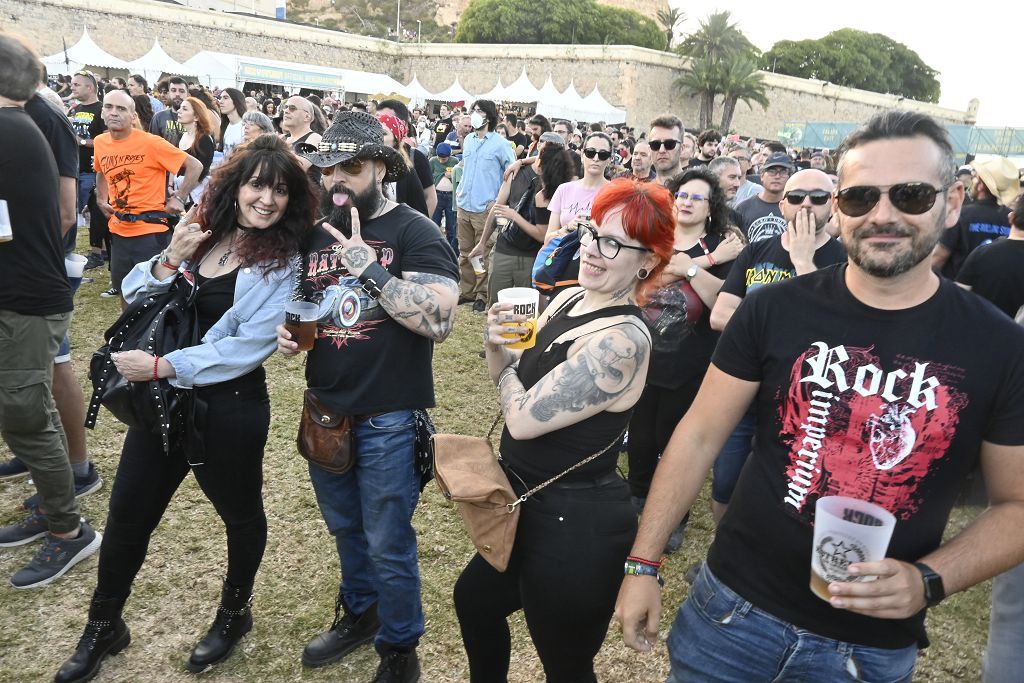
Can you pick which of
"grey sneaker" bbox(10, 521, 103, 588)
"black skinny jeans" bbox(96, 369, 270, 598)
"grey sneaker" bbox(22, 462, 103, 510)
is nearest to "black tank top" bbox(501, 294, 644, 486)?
"black skinny jeans" bbox(96, 369, 270, 598)

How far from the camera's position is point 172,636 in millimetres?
2971

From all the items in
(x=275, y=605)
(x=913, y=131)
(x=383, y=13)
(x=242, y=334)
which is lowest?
(x=275, y=605)

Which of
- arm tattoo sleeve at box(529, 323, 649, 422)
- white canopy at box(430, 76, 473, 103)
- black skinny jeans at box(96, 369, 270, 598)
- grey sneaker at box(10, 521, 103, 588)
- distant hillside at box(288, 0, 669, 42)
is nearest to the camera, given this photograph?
arm tattoo sleeve at box(529, 323, 649, 422)

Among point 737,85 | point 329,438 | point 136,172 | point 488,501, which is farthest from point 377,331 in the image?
point 737,85

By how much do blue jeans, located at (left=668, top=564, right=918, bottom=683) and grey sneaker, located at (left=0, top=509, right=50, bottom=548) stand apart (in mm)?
3218

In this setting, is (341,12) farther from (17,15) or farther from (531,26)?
(17,15)

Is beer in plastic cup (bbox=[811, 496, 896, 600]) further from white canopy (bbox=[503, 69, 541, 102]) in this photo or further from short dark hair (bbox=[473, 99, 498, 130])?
white canopy (bbox=[503, 69, 541, 102])

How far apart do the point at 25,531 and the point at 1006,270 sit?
5.02 meters

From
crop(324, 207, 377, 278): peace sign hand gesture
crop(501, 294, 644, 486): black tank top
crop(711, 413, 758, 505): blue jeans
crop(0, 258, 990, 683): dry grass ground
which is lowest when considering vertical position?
crop(0, 258, 990, 683): dry grass ground

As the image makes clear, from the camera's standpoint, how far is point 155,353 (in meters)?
2.50

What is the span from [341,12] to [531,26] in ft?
126

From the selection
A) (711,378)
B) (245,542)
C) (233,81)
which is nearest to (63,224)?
(245,542)

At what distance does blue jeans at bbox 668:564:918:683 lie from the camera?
5.28ft

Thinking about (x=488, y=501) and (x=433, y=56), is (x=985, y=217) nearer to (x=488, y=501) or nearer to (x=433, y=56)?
(x=488, y=501)
